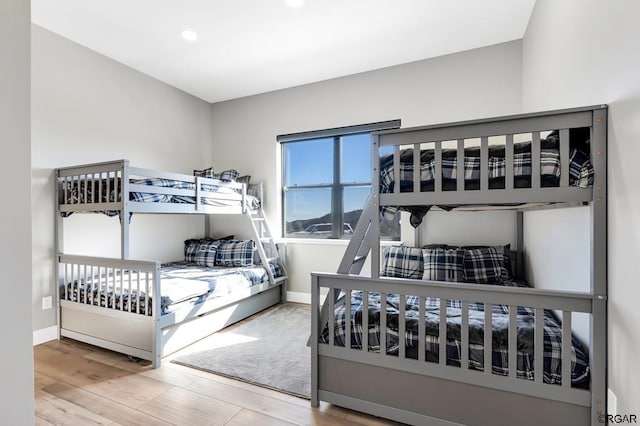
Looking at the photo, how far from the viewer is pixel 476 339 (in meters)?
1.50

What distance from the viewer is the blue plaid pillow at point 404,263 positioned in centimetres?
285

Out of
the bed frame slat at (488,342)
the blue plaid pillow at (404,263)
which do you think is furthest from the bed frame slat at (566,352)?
the blue plaid pillow at (404,263)

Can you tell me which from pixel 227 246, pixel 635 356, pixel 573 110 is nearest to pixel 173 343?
pixel 227 246

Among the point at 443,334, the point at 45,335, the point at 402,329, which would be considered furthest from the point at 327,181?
the point at 45,335

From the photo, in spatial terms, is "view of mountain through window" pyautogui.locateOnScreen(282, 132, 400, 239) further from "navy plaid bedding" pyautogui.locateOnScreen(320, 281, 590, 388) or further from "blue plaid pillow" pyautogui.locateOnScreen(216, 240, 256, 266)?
"navy plaid bedding" pyautogui.locateOnScreen(320, 281, 590, 388)

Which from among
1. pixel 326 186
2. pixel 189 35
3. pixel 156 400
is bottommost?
pixel 156 400

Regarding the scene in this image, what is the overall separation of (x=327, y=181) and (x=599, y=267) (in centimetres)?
283

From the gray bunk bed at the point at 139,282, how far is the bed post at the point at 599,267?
2.47 meters

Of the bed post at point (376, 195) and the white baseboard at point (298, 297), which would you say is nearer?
the bed post at point (376, 195)

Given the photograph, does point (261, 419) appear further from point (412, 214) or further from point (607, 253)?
point (607, 253)

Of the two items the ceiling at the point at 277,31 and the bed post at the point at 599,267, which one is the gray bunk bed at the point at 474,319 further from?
the ceiling at the point at 277,31

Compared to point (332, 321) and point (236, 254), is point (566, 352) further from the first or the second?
point (236, 254)

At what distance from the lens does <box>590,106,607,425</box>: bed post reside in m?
1.27

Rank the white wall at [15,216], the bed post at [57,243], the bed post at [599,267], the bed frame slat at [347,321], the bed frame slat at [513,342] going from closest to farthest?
the white wall at [15,216]
the bed post at [599,267]
the bed frame slat at [513,342]
the bed frame slat at [347,321]
the bed post at [57,243]
